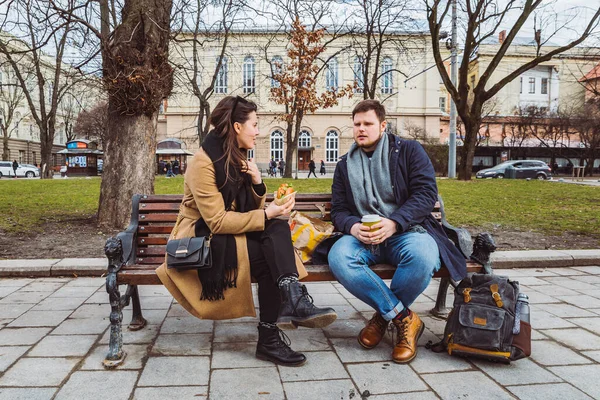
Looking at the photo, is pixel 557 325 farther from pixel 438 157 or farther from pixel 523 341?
pixel 438 157

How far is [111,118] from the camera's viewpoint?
7309 mm

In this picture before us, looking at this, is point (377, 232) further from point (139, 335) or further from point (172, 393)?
point (139, 335)

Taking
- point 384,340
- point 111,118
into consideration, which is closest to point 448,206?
point 111,118

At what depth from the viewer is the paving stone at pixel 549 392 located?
A: 260cm

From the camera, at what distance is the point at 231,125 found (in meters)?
3.17

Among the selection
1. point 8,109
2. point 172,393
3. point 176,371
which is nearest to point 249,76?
point 8,109

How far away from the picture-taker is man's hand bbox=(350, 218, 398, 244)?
3262 mm

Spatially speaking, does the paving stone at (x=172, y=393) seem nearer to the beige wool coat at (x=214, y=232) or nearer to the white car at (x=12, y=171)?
the beige wool coat at (x=214, y=232)

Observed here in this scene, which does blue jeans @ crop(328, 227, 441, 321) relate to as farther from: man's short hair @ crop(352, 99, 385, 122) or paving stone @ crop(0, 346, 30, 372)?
paving stone @ crop(0, 346, 30, 372)

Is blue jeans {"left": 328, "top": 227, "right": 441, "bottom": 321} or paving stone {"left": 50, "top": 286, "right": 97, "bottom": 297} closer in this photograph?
blue jeans {"left": 328, "top": 227, "right": 441, "bottom": 321}

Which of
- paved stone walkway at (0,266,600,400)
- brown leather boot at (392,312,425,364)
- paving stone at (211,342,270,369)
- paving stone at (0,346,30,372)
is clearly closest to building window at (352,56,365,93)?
paved stone walkway at (0,266,600,400)

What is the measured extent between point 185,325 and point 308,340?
987mm

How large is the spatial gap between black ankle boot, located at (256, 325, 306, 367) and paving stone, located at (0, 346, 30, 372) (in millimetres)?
1510

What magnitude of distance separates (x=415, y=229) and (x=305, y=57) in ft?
67.6
